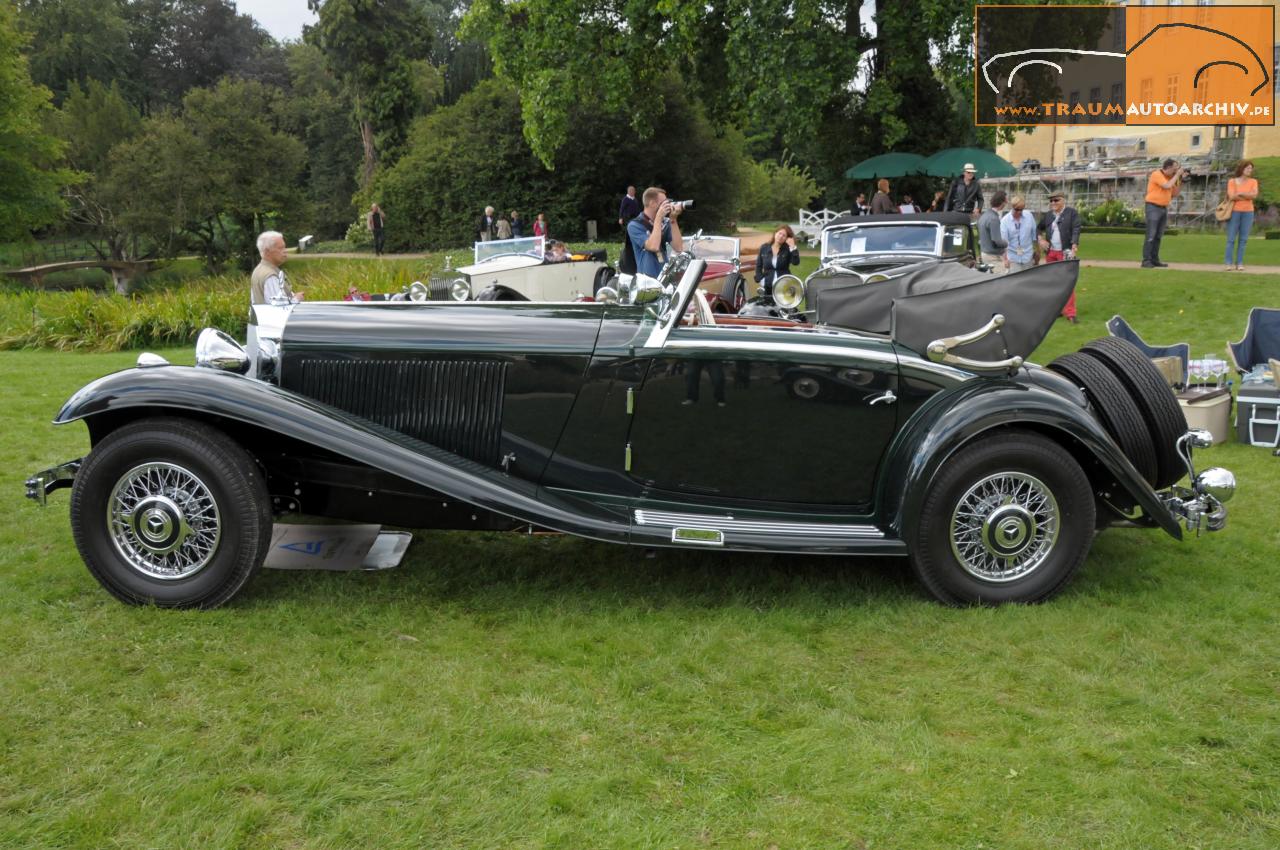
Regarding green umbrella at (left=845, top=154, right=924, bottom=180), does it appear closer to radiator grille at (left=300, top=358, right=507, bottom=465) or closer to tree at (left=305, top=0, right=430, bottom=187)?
radiator grille at (left=300, top=358, right=507, bottom=465)

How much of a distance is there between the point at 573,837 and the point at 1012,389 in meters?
2.81

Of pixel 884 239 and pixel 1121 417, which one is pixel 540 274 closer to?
pixel 884 239

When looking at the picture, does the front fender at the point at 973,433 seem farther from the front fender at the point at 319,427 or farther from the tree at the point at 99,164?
the tree at the point at 99,164

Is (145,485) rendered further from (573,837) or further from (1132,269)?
(1132,269)

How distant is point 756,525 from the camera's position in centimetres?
451

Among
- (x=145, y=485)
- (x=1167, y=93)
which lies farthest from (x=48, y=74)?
(x=145, y=485)

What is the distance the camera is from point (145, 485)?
4363 mm

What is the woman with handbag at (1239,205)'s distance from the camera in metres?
14.6

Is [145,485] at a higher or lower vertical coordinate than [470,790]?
higher

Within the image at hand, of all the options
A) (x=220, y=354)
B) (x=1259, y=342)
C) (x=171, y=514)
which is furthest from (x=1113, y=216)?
(x=171, y=514)

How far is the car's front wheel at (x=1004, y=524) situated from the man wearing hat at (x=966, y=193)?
1291 centimetres

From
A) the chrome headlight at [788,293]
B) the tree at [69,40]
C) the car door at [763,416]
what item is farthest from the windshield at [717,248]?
the tree at [69,40]

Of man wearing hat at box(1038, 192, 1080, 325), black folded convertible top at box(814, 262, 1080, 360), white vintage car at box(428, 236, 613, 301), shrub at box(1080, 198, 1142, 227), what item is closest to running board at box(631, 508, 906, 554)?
black folded convertible top at box(814, 262, 1080, 360)

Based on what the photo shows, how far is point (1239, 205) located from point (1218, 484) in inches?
497
